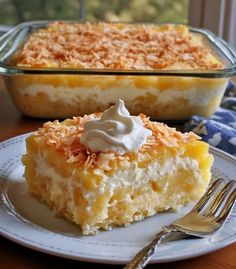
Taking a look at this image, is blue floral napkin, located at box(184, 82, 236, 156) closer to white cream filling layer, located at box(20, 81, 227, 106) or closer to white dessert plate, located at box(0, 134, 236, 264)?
white cream filling layer, located at box(20, 81, 227, 106)

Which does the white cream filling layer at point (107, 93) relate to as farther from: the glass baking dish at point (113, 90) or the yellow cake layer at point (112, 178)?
the yellow cake layer at point (112, 178)

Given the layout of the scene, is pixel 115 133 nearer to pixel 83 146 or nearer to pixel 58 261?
pixel 83 146

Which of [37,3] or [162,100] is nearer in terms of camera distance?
[162,100]

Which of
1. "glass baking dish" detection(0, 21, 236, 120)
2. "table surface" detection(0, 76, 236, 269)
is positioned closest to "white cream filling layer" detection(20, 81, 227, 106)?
"glass baking dish" detection(0, 21, 236, 120)

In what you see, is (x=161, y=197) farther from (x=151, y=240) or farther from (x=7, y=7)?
(x=7, y=7)

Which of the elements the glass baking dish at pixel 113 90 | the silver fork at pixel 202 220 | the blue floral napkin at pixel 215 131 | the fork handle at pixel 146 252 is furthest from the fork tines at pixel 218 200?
the glass baking dish at pixel 113 90

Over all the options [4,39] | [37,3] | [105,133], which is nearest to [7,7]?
[37,3]
